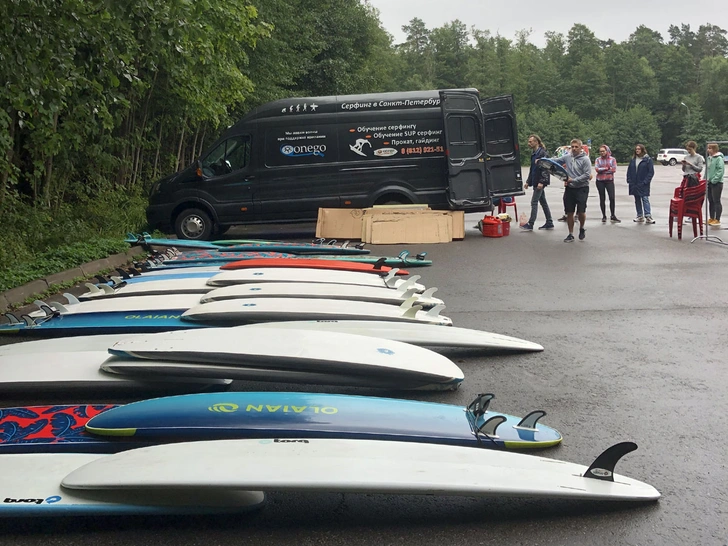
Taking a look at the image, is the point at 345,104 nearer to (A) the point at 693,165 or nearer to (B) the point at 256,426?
(A) the point at 693,165

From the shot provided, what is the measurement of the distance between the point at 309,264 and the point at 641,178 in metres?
10.2

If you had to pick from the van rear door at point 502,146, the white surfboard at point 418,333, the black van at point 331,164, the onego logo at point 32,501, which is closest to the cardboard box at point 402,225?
the black van at point 331,164

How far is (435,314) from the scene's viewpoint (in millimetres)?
6734

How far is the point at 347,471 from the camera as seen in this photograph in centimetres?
324

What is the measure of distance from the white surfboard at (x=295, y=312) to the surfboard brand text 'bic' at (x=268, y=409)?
230cm

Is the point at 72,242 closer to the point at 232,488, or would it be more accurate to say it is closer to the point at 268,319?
the point at 268,319

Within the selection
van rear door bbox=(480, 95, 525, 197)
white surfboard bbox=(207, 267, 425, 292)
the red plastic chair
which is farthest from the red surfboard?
the red plastic chair

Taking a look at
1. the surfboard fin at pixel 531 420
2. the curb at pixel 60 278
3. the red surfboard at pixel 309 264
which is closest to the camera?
the surfboard fin at pixel 531 420

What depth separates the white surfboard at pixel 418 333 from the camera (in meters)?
5.86

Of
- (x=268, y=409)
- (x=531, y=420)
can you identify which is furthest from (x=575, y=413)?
(x=268, y=409)

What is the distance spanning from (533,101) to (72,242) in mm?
107138

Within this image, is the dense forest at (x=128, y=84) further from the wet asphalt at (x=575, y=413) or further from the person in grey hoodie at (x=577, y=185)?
the person in grey hoodie at (x=577, y=185)

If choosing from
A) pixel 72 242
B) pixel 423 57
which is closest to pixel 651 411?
pixel 72 242

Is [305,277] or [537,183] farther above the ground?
[537,183]
